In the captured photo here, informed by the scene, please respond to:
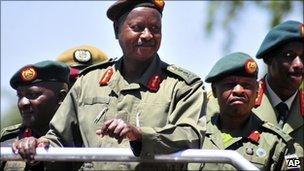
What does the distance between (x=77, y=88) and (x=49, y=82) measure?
893mm

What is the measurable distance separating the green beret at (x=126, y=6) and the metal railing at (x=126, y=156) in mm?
935

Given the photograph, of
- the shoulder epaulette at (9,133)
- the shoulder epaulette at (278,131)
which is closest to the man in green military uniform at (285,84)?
the shoulder epaulette at (278,131)

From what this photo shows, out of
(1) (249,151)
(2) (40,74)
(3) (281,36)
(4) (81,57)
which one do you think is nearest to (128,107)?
(1) (249,151)

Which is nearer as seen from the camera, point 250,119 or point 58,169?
point 58,169

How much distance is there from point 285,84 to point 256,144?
25.7 inches

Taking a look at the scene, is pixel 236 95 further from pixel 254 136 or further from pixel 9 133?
pixel 9 133

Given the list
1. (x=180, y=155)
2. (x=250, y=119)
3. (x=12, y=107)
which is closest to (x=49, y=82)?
(x=250, y=119)

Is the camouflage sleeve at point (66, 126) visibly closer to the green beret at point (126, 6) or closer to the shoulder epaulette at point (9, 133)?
the green beret at point (126, 6)

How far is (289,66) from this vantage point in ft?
16.7

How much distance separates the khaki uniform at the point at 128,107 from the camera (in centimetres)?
393

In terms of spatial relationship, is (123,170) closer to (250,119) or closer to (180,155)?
(180,155)

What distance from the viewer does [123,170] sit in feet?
12.8

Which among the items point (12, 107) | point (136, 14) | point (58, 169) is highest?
point (136, 14)

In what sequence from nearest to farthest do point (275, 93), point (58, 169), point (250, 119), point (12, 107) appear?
1. point (58, 169)
2. point (250, 119)
3. point (275, 93)
4. point (12, 107)
